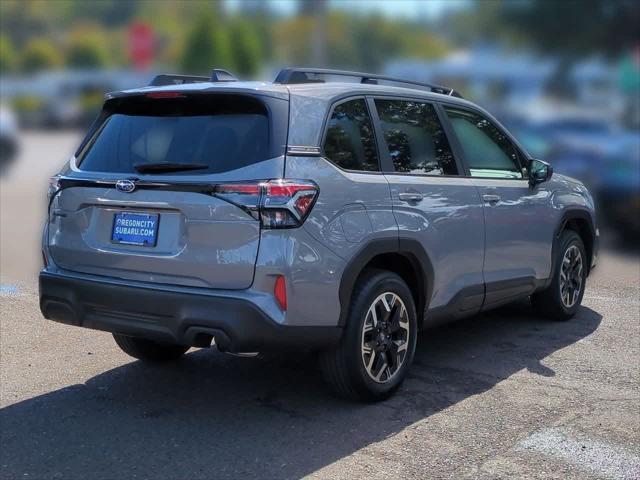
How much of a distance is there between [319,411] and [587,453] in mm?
1501

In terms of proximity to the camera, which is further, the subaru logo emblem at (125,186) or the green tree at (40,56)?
the green tree at (40,56)

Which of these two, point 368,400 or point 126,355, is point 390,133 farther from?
point 126,355

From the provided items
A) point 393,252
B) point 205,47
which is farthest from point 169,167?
point 205,47

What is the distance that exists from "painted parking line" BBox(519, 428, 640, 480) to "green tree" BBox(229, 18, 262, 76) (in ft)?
126

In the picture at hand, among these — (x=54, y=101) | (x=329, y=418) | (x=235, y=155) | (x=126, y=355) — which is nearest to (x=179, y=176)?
(x=235, y=155)

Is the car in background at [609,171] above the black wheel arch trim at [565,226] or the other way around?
above

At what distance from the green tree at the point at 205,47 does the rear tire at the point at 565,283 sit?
31.5 metres

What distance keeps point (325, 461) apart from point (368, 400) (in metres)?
0.81

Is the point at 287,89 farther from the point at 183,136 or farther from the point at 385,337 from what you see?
the point at 385,337

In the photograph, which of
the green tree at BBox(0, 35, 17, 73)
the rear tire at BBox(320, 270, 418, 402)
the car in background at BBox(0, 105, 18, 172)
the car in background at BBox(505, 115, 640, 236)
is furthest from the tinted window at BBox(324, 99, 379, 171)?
the green tree at BBox(0, 35, 17, 73)

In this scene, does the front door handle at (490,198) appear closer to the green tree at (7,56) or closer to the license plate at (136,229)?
the license plate at (136,229)

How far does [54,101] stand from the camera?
130ft

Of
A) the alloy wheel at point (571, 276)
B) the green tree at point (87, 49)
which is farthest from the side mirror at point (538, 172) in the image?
the green tree at point (87, 49)

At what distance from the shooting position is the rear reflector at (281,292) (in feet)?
14.8
